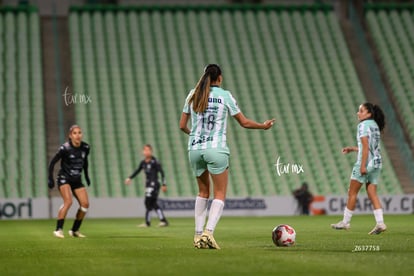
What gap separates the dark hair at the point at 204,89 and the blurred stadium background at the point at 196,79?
1776 cm

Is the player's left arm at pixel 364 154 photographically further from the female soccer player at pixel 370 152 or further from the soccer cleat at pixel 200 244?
the soccer cleat at pixel 200 244

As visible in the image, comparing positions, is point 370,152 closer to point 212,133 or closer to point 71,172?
point 212,133

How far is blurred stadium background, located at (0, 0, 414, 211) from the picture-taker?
31625mm

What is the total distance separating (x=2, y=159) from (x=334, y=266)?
2267 centimetres

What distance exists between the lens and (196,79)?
35562mm

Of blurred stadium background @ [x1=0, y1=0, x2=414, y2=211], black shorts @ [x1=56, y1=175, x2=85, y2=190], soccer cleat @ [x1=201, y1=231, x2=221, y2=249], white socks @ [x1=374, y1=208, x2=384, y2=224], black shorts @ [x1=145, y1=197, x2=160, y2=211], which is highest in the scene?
blurred stadium background @ [x1=0, y1=0, x2=414, y2=211]

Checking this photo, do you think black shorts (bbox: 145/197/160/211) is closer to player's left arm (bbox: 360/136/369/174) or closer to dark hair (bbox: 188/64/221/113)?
player's left arm (bbox: 360/136/369/174)

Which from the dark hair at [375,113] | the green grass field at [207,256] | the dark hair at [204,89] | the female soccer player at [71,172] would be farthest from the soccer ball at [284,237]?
the female soccer player at [71,172]

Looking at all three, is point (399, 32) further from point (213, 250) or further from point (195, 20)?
point (213, 250)

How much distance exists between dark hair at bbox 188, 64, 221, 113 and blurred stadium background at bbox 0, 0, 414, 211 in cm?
1776

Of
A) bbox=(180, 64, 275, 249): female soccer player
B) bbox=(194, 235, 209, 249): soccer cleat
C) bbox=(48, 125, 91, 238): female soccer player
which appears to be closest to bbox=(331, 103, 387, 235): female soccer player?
bbox=(180, 64, 275, 249): female soccer player

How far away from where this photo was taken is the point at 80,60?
35500 millimetres

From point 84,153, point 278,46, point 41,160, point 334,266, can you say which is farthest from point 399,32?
point 334,266

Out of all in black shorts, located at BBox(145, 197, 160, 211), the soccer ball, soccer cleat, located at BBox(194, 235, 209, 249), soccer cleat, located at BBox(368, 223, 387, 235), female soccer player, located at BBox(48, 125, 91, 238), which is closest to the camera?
soccer cleat, located at BBox(194, 235, 209, 249)
